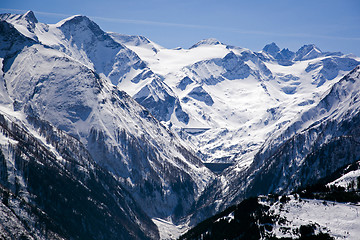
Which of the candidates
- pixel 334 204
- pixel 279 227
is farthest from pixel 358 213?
pixel 279 227

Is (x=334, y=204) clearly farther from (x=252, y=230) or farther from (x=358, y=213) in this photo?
(x=252, y=230)

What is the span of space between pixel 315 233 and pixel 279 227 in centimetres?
1275

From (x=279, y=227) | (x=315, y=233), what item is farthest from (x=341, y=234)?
(x=279, y=227)

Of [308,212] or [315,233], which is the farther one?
[308,212]

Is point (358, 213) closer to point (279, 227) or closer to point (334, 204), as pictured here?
point (334, 204)

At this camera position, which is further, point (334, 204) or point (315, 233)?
point (334, 204)

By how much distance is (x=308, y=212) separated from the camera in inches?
7741

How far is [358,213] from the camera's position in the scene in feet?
616

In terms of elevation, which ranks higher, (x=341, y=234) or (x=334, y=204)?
(x=334, y=204)

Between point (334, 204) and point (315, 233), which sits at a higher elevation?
point (334, 204)

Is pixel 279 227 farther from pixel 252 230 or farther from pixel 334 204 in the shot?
pixel 334 204

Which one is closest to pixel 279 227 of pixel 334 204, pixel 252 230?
pixel 252 230

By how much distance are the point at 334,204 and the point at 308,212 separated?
29.5 ft

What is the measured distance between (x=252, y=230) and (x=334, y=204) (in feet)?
92.5
